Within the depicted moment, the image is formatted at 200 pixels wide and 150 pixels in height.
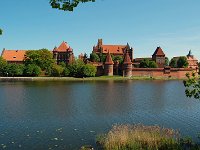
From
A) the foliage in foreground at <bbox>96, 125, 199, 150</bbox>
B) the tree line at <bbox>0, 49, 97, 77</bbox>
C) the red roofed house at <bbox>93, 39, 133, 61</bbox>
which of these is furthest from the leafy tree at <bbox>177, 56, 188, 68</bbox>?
the foliage in foreground at <bbox>96, 125, 199, 150</bbox>

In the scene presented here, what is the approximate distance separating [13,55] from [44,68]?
24240 millimetres

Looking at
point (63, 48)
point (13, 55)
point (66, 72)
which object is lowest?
point (66, 72)

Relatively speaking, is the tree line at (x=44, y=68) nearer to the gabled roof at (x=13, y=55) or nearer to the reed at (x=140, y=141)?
the gabled roof at (x=13, y=55)

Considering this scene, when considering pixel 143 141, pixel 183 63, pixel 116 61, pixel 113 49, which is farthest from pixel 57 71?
pixel 143 141

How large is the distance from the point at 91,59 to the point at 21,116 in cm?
8204

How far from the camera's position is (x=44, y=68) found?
9238 cm

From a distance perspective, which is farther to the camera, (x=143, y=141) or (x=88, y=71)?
(x=88, y=71)

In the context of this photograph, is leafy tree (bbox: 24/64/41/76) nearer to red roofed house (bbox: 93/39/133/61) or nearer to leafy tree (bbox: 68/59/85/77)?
leafy tree (bbox: 68/59/85/77)

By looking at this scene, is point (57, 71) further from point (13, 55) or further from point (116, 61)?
point (13, 55)

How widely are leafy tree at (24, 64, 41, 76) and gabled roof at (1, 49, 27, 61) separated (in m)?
22.5

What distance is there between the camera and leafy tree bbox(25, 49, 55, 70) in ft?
302

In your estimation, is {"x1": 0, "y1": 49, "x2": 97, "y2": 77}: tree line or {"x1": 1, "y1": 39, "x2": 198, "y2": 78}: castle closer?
{"x1": 0, "y1": 49, "x2": 97, "y2": 77}: tree line

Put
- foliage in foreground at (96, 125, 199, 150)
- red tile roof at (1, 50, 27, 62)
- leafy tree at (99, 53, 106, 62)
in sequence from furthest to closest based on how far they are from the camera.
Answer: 1. red tile roof at (1, 50, 27, 62)
2. leafy tree at (99, 53, 106, 62)
3. foliage in foreground at (96, 125, 199, 150)

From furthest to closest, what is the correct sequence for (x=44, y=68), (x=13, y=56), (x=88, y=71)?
(x=13, y=56) < (x=44, y=68) < (x=88, y=71)
